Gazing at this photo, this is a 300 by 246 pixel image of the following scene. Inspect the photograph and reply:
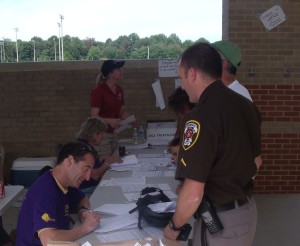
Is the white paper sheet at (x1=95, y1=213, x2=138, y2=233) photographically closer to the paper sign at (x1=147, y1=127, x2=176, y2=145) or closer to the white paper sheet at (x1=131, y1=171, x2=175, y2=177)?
the white paper sheet at (x1=131, y1=171, x2=175, y2=177)

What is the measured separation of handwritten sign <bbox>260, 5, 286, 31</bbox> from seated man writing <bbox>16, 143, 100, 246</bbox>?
142 inches

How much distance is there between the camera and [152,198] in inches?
108

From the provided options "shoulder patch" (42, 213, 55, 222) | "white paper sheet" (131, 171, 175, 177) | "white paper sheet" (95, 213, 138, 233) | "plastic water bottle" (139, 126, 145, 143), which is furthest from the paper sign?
"shoulder patch" (42, 213, 55, 222)

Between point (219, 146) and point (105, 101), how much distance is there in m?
3.38

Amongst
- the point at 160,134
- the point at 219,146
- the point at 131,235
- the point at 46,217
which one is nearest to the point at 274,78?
the point at 160,134

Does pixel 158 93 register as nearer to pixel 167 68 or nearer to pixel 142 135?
pixel 167 68

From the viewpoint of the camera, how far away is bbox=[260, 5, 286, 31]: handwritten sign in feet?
18.0

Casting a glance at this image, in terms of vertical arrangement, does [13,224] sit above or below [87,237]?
below

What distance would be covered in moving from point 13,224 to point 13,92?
2437 millimetres

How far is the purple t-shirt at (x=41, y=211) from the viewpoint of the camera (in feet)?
7.92

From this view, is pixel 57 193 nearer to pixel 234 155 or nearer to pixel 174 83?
pixel 234 155

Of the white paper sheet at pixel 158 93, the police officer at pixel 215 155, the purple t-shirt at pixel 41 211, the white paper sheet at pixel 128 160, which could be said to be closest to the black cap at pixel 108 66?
the white paper sheet at pixel 128 160

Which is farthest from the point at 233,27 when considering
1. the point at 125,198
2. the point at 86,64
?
the point at 125,198

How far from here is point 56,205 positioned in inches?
100
